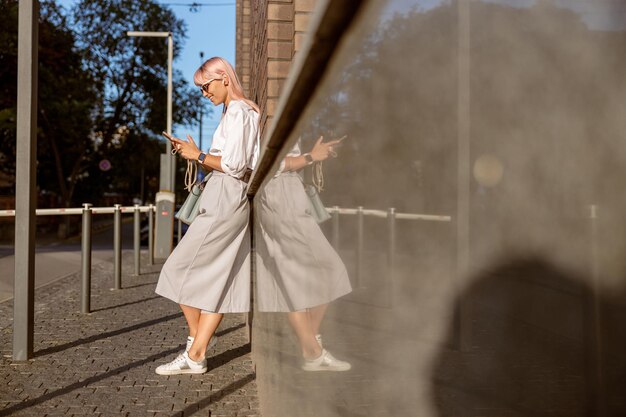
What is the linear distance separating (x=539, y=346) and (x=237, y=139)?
3977 mm

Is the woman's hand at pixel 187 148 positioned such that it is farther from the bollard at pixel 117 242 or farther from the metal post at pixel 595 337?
the bollard at pixel 117 242

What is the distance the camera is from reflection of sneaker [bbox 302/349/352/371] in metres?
1.00

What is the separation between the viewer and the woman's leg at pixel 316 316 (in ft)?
3.95

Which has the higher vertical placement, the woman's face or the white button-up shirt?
the woman's face

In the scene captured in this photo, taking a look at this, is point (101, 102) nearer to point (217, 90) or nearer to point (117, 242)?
point (117, 242)

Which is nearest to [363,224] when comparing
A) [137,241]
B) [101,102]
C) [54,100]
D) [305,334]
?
[305,334]

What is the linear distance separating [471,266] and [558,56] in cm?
15

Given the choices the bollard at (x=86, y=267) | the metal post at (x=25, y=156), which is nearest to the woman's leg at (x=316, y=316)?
the metal post at (x=25, y=156)

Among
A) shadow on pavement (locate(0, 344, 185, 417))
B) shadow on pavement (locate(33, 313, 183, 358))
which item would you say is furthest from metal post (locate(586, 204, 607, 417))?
shadow on pavement (locate(33, 313, 183, 358))

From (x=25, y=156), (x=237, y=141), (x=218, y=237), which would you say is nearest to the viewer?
(x=237, y=141)

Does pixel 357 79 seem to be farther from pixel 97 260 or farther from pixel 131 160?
pixel 131 160

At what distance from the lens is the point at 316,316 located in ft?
4.25

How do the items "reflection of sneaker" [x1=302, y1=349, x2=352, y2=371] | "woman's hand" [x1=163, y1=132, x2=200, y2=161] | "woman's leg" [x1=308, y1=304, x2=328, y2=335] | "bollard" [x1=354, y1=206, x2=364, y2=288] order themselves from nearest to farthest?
"bollard" [x1=354, y1=206, x2=364, y2=288] < "reflection of sneaker" [x1=302, y1=349, x2=352, y2=371] < "woman's leg" [x1=308, y1=304, x2=328, y2=335] < "woman's hand" [x1=163, y1=132, x2=200, y2=161]

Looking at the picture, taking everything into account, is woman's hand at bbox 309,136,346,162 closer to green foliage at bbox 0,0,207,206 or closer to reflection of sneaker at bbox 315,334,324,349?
reflection of sneaker at bbox 315,334,324,349
